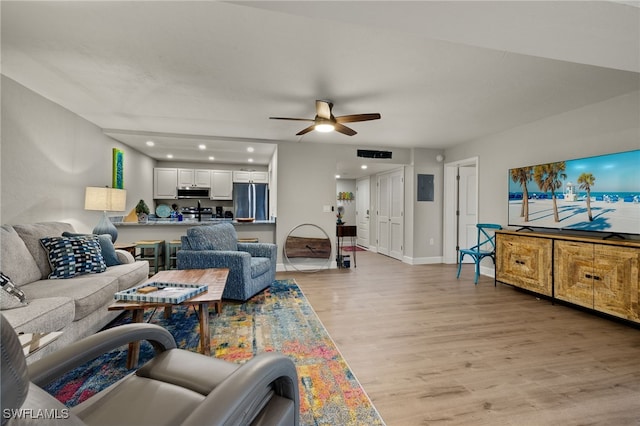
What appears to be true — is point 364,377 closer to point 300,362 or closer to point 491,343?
point 300,362

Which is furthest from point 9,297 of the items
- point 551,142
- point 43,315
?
point 551,142

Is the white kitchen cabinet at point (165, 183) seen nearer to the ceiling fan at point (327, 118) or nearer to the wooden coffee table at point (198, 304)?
the wooden coffee table at point (198, 304)

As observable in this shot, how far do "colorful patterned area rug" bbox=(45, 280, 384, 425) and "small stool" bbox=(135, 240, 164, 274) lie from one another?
1673mm

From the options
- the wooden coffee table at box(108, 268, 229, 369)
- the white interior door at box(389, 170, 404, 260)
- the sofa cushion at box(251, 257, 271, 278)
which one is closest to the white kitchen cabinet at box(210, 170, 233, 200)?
the sofa cushion at box(251, 257, 271, 278)

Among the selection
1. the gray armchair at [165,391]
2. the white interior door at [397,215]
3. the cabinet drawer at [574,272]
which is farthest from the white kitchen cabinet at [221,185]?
the cabinet drawer at [574,272]

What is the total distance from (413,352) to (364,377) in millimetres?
555

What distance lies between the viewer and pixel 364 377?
1946 millimetres

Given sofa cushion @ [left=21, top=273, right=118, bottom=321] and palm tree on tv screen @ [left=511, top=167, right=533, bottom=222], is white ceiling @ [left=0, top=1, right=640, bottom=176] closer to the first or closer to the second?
palm tree on tv screen @ [left=511, top=167, right=533, bottom=222]

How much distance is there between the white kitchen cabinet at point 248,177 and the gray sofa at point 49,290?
431 centimetres

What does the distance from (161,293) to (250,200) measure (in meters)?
5.02

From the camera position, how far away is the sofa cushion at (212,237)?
3432mm

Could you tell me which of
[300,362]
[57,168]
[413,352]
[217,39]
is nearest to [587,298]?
[413,352]

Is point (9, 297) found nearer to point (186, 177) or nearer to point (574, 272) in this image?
point (574, 272)

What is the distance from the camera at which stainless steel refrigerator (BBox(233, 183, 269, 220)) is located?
276 inches
